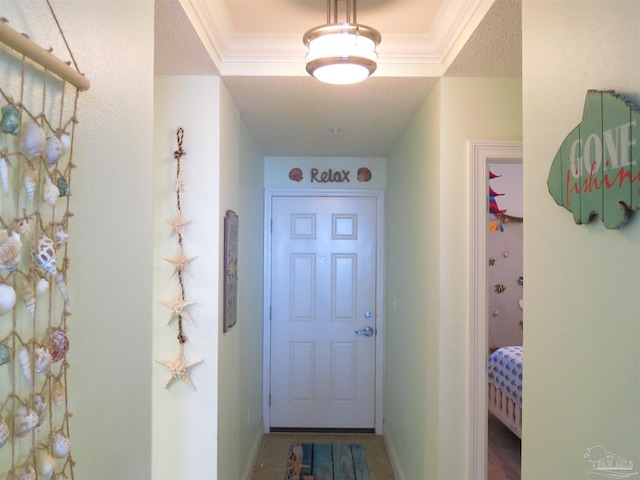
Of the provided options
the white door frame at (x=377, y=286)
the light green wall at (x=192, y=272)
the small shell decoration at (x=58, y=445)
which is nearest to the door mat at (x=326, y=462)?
the white door frame at (x=377, y=286)

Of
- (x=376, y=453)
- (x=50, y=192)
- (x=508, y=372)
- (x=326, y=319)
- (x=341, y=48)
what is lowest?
(x=376, y=453)

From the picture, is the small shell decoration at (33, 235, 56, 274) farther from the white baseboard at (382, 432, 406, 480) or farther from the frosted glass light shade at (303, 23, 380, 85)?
the white baseboard at (382, 432, 406, 480)

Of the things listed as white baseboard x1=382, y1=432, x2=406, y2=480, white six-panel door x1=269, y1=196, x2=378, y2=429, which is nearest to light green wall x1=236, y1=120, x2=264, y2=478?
white six-panel door x1=269, y1=196, x2=378, y2=429

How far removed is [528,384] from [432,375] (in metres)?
1.02

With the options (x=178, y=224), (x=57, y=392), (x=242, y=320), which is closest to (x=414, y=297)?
(x=242, y=320)

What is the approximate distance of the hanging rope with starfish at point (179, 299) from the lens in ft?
6.46

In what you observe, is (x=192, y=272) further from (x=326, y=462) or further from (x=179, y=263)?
(x=326, y=462)

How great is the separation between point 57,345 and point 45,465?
187 mm

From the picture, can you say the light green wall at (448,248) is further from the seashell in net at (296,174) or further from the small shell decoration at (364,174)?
the seashell in net at (296,174)

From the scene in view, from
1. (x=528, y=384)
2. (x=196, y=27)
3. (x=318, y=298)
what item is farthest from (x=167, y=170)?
(x=318, y=298)

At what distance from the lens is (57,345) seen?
30.0 inches

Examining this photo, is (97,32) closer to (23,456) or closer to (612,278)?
(23,456)

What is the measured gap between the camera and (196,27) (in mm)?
1618

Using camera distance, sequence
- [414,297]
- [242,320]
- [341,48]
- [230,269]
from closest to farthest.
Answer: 1. [341,48]
2. [230,269]
3. [414,297]
4. [242,320]
